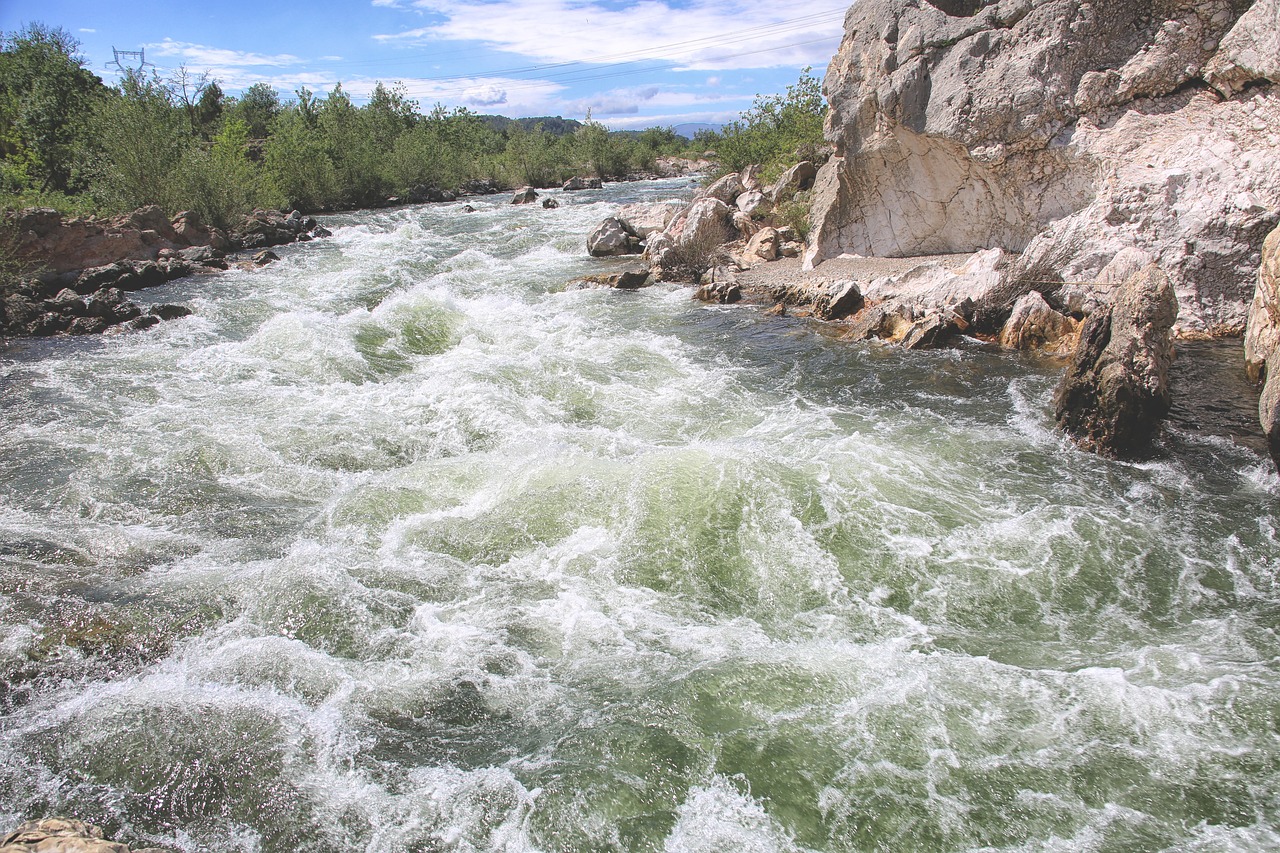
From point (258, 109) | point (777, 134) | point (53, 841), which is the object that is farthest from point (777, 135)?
point (258, 109)

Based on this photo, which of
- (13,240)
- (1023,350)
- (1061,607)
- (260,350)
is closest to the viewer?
(1061,607)

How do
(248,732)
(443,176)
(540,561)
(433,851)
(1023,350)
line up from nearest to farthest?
(433,851) < (248,732) < (540,561) < (1023,350) < (443,176)

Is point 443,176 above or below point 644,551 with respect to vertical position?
above

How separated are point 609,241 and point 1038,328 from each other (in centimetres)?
1318

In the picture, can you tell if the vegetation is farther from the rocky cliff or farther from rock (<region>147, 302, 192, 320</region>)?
the rocky cliff

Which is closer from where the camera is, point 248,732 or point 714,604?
point 248,732

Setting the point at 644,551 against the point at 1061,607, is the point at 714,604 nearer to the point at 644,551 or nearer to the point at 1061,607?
the point at 644,551

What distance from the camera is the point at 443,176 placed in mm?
42625

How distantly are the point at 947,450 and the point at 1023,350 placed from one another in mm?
4147

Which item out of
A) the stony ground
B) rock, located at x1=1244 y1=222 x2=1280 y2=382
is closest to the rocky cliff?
the stony ground

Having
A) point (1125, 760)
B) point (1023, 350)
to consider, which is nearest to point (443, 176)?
point (1023, 350)

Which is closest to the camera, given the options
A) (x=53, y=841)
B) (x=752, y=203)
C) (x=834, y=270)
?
(x=53, y=841)

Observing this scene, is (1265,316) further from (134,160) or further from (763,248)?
(134,160)

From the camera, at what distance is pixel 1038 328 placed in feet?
35.4
